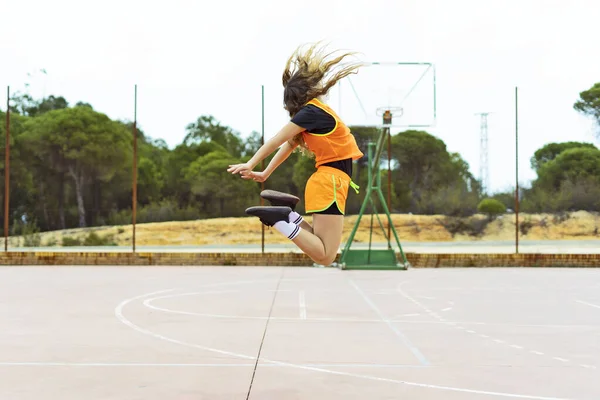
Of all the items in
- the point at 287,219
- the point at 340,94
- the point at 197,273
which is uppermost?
the point at 340,94

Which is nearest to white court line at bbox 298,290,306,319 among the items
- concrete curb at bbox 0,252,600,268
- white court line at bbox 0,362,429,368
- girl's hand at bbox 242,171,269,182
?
white court line at bbox 0,362,429,368

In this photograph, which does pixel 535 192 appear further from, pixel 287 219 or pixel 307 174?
pixel 287 219

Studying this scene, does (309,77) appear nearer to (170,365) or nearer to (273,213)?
(273,213)

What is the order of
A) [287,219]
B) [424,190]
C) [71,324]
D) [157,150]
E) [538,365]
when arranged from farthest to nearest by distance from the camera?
[157,150], [424,190], [71,324], [538,365], [287,219]

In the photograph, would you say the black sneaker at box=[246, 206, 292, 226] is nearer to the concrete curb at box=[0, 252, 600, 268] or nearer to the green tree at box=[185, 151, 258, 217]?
the concrete curb at box=[0, 252, 600, 268]

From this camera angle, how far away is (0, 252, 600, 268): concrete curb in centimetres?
1539

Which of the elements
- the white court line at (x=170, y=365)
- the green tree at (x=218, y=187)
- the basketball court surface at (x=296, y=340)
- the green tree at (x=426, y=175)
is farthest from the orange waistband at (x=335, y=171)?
the green tree at (x=426, y=175)

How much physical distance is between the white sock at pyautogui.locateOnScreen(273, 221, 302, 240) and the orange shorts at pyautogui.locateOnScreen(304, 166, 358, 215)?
0.47 feet

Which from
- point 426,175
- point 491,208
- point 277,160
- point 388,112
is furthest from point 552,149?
point 277,160

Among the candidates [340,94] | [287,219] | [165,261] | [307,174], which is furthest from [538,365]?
[307,174]

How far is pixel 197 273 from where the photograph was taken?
13.6 m

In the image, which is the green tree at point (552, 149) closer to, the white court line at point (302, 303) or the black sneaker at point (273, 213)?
the white court line at point (302, 303)

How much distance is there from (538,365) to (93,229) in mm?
21022

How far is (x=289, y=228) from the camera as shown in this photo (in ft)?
13.2
